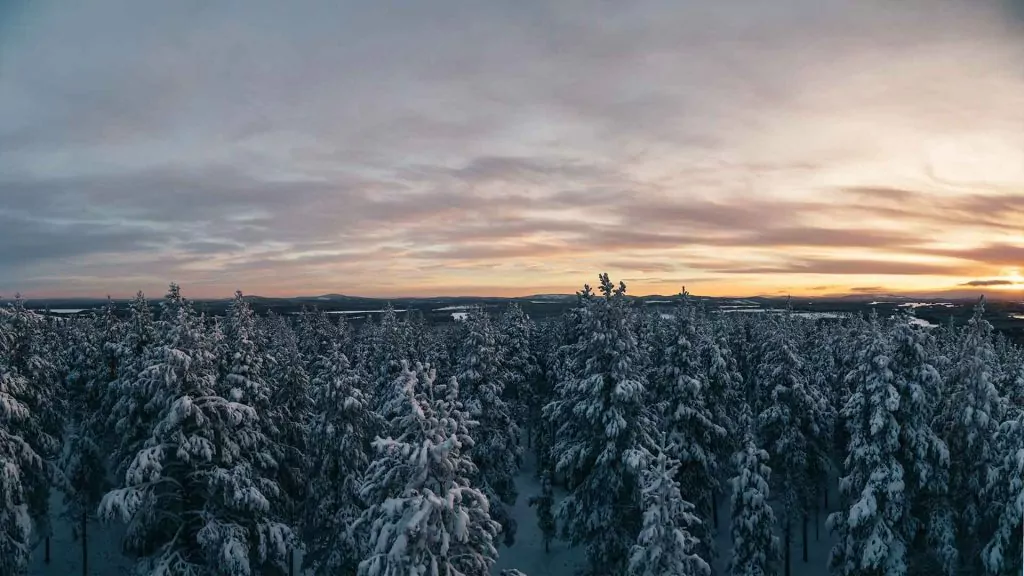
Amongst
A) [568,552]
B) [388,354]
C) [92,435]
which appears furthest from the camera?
[388,354]

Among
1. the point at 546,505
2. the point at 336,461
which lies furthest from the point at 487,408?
the point at 336,461

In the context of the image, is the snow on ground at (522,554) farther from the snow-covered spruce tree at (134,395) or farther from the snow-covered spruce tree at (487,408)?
the snow-covered spruce tree at (134,395)

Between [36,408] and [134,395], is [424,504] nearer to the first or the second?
[134,395]

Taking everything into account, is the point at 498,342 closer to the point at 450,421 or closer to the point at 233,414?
the point at 233,414

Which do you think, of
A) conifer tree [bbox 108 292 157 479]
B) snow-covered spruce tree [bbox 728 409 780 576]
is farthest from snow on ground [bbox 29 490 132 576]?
snow-covered spruce tree [bbox 728 409 780 576]

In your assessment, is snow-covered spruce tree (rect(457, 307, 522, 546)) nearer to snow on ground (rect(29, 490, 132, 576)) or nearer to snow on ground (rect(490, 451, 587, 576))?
snow on ground (rect(490, 451, 587, 576))

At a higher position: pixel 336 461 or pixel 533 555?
pixel 336 461
